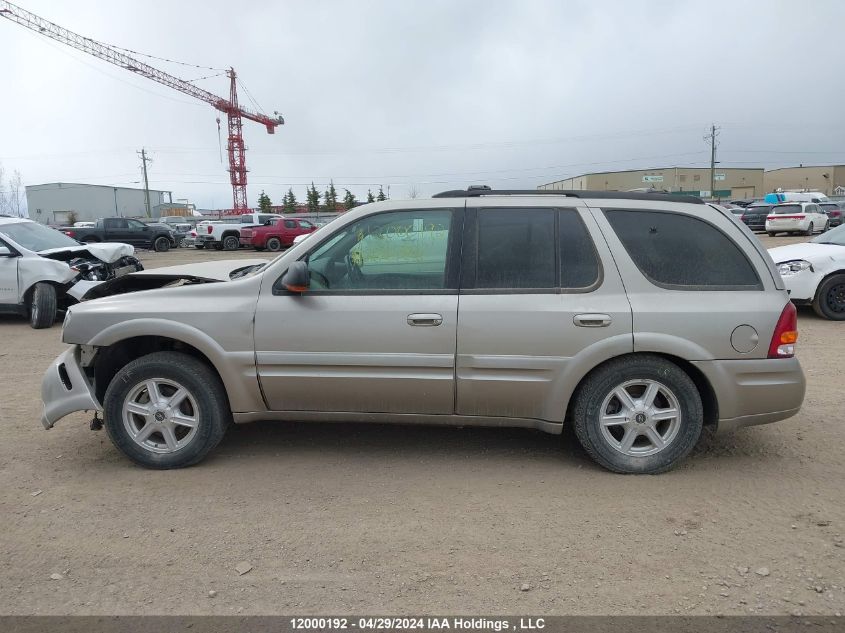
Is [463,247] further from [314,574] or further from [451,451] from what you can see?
[314,574]

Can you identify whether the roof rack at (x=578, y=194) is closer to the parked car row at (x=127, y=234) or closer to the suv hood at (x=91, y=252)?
the suv hood at (x=91, y=252)

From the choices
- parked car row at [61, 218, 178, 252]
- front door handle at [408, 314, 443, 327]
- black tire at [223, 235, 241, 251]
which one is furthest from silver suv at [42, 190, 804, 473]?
parked car row at [61, 218, 178, 252]

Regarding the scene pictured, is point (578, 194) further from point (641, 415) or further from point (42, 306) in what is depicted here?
point (42, 306)

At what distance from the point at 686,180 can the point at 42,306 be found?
84.4 meters

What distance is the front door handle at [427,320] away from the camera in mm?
3670

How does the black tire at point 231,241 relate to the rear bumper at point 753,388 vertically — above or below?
above

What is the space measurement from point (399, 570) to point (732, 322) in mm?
2347

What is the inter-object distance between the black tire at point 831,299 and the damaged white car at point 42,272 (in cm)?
1046

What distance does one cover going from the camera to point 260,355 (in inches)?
150

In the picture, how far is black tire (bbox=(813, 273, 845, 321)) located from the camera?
8680 mm

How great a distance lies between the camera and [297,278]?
3648mm

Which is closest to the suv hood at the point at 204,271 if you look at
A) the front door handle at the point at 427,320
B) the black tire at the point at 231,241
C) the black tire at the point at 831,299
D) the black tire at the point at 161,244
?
the front door handle at the point at 427,320

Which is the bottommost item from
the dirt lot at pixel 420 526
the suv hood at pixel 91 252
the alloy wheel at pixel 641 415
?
the dirt lot at pixel 420 526

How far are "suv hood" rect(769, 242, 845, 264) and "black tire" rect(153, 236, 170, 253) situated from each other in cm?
2808
